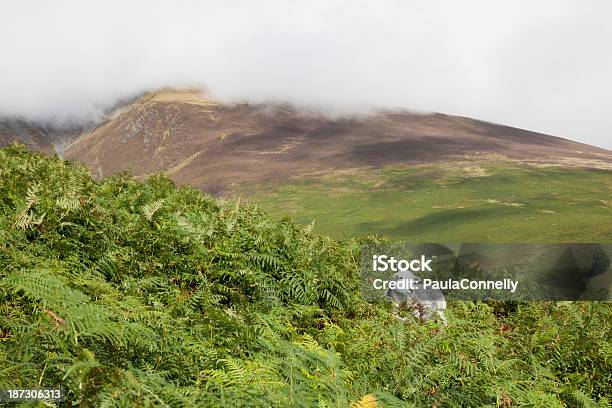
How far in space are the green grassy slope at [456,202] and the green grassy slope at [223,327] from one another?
3016 cm

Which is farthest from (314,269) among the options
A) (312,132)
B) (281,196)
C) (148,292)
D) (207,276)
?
(312,132)

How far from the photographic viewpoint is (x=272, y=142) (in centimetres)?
11106

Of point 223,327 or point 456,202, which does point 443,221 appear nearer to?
point 456,202

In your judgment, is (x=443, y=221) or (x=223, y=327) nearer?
(x=223, y=327)

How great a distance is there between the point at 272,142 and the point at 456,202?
6064 cm

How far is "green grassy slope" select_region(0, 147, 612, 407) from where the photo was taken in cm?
313

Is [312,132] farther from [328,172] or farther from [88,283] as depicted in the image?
[88,283]

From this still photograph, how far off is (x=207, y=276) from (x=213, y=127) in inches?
4648

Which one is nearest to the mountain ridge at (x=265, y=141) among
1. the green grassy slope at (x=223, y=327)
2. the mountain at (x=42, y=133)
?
the mountain at (x=42, y=133)

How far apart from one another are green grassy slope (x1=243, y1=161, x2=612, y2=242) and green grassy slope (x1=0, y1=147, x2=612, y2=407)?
30.2m

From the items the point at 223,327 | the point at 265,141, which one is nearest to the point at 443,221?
the point at 223,327

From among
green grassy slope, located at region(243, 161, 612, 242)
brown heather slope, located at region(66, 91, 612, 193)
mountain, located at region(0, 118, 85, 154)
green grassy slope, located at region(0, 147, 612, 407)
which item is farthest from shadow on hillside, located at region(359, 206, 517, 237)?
mountain, located at region(0, 118, 85, 154)

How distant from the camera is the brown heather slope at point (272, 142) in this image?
90.6 m

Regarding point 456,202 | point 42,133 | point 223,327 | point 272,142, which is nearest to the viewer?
point 223,327
